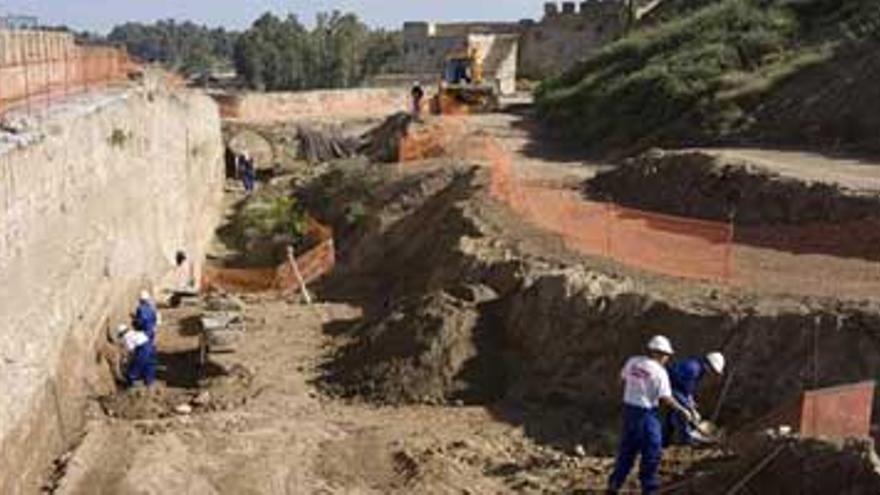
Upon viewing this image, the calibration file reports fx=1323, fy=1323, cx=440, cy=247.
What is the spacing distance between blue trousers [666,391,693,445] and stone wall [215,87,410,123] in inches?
1285

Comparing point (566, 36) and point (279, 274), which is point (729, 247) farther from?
point (566, 36)

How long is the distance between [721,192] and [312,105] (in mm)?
26631

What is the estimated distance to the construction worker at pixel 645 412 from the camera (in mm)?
11836

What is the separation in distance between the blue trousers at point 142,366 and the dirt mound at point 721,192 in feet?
32.1

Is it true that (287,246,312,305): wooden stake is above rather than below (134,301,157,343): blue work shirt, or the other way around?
below

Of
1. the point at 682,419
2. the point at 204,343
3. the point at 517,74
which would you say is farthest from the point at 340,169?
the point at 517,74

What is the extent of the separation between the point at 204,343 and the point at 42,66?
514cm

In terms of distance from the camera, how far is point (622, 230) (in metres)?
20.4

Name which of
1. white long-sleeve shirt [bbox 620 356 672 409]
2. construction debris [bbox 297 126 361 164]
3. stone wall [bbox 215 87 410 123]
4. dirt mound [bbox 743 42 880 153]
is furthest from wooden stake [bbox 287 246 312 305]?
stone wall [bbox 215 87 410 123]

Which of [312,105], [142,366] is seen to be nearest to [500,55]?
[312,105]

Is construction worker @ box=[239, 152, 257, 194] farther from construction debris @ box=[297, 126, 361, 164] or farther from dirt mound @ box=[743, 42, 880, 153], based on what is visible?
dirt mound @ box=[743, 42, 880, 153]

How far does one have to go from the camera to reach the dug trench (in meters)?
14.5

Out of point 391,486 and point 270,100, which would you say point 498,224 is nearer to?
point 391,486

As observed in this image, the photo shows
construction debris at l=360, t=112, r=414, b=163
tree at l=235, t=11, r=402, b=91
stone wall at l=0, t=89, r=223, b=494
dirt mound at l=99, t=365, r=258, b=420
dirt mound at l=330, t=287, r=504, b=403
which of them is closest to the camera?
stone wall at l=0, t=89, r=223, b=494
